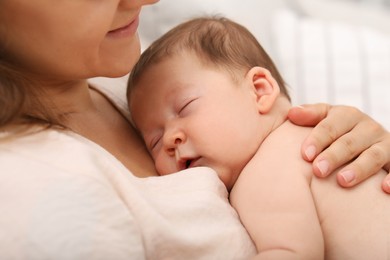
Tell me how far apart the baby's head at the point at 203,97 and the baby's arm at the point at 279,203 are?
5 cm

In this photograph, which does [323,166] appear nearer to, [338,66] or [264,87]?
[264,87]

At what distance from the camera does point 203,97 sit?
108cm

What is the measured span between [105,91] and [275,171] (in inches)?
18.2

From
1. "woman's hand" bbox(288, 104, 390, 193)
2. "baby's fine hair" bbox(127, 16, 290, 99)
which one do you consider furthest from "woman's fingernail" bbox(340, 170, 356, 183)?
"baby's fine hair" bbox(127, 16, 290, 99)

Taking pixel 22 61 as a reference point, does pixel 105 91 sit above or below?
below

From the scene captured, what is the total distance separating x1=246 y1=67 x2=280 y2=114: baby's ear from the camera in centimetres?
111

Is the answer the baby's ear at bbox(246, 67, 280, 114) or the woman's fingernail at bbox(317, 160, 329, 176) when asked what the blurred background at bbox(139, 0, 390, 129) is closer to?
the baby's ear at bbox(246, 67, 280, 114)

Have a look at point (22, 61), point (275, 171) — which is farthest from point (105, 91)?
point (275, 171)

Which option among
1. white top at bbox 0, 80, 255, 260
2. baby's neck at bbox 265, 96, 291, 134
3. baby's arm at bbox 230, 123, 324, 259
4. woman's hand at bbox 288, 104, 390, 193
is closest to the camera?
white top at bbox 0, 80, 255, 260

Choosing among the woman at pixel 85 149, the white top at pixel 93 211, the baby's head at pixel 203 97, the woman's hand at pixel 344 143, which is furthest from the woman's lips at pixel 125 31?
the woman's hand at pixel 344 143

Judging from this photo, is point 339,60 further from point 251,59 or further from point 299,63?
point 251,59

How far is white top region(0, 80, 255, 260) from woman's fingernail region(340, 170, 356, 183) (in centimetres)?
20

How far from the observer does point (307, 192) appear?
960 mm

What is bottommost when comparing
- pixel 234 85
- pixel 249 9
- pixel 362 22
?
pixel 362 22
